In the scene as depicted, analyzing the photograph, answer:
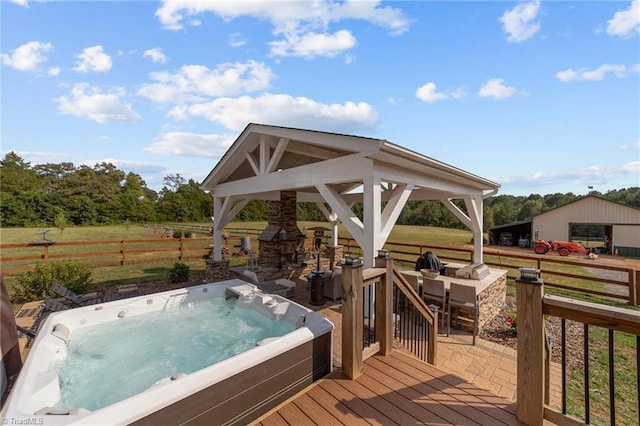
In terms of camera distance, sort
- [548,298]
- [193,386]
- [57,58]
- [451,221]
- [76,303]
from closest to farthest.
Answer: [548,298] < [193,386] < [76,303] < [57,58] < [451,221]

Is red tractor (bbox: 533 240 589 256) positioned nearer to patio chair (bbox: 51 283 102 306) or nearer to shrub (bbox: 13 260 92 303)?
patio chair (bbox: 51 283 102 306)

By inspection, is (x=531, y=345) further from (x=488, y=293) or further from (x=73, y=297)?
(x=73, y=297)

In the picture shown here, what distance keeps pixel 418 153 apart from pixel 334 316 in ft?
11.2

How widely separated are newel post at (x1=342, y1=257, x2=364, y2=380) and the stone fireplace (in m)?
5.43

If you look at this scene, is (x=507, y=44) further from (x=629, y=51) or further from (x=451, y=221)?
(x=451, y=221)

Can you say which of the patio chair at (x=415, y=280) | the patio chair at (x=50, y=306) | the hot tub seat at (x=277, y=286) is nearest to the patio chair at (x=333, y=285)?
the hot tub seat at (x=277, y=286)

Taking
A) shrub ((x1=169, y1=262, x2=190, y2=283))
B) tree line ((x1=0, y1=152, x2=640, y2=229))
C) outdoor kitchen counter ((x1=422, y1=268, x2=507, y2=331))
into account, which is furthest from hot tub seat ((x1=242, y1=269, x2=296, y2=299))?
tree line ((x1=0, y1=152, x2=640, y2=229))

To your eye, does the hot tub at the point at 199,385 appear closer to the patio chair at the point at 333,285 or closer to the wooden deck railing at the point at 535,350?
the wooden deck railing at the point at 535,350

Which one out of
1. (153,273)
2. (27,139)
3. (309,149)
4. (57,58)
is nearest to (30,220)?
(27,139)

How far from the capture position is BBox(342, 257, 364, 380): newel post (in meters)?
2.67

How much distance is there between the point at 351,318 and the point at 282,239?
5615mm

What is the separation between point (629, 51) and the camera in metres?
5.83

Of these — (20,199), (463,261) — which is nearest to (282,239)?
(463,261)

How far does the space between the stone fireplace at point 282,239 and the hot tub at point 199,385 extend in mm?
4272
